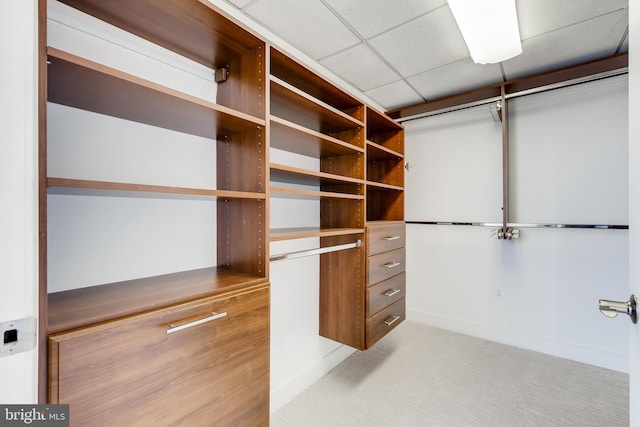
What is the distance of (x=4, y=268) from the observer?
23.7 inches

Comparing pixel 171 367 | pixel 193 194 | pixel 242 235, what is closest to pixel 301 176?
pixel 242 235

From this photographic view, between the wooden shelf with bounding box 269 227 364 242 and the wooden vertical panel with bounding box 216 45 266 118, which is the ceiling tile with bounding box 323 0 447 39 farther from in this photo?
the wooden shelf with bounding box 269 227 364 242

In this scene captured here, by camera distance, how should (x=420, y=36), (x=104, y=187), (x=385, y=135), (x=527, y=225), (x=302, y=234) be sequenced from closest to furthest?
1. (x=104, y=187)
2. (x=302, y=234)
3. (x=420, y=36)
4. (x=527, y=225)
5. (x=385, y=135)

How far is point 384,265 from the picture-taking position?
2086 millimetres

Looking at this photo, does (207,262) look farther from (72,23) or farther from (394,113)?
(394,113)

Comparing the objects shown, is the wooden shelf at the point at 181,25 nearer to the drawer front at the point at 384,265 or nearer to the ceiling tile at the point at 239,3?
the ceiling tile at the point at 239,3

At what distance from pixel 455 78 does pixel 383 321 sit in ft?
6.98

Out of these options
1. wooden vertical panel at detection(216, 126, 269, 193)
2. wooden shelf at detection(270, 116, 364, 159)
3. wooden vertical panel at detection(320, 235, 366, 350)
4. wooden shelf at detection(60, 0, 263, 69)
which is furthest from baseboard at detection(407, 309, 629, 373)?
wooden shelf at detection(60, 0, 263, 69)

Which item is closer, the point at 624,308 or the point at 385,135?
the point at 624,308

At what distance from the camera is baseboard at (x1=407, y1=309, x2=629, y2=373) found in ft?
7.25

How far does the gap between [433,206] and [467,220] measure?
37cm

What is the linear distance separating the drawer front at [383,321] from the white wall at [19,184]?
65.2 inches

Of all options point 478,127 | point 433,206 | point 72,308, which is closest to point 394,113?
point 478,127

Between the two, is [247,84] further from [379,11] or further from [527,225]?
[527,225]
